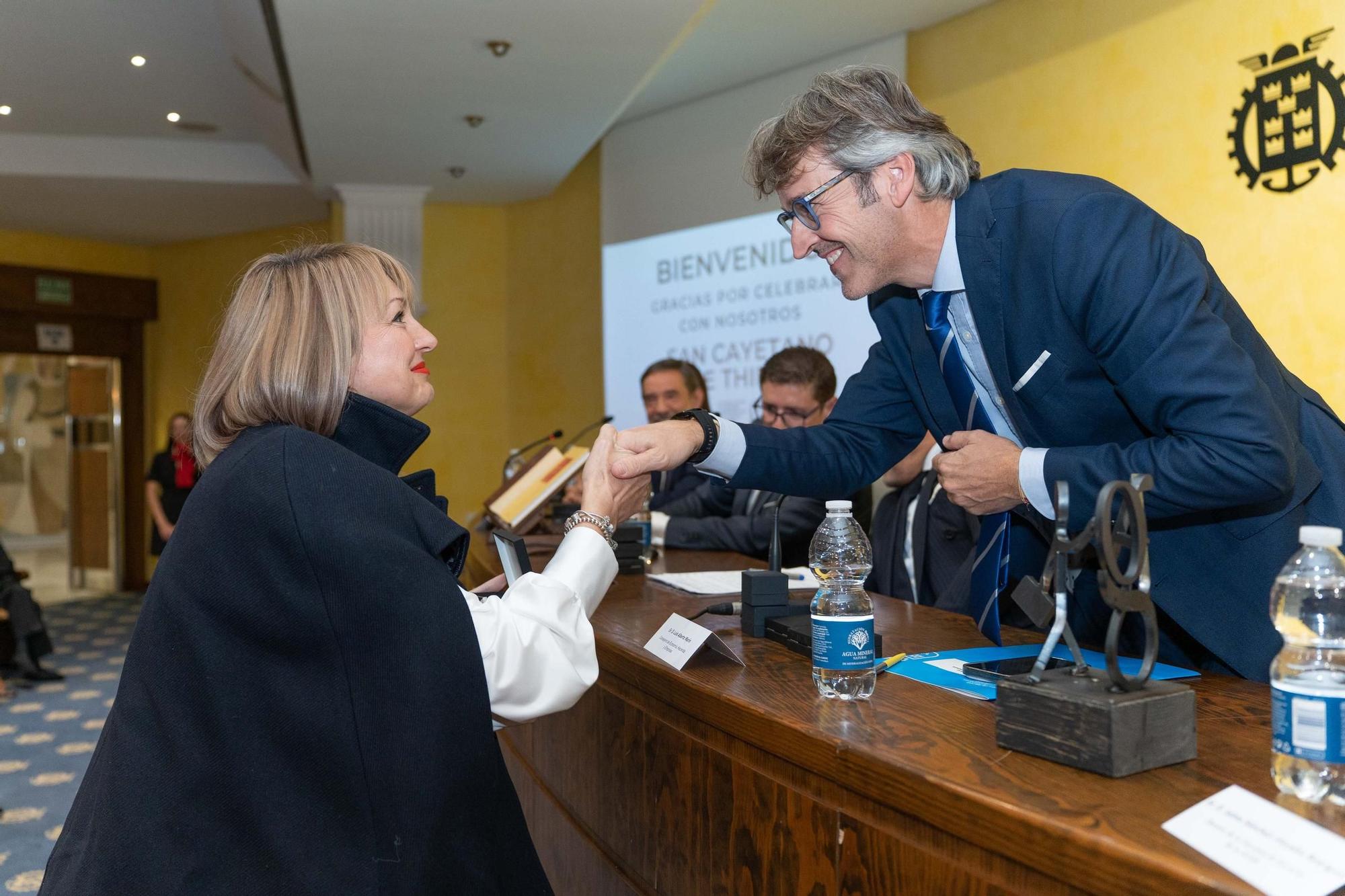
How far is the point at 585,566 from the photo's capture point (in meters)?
1.39

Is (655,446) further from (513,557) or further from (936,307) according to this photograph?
(936,307)

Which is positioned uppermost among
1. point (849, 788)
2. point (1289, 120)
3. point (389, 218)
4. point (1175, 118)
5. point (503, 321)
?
point (389, 218)

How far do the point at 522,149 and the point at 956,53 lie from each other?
9.00 ft

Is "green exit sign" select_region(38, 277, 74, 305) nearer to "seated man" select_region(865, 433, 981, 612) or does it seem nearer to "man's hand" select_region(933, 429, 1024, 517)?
"seated man" select_region(865, 433, 981, 612)

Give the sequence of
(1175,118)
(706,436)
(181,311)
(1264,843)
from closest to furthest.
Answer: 1. (1264,843)
2. (706,436)
3. (1175,118)
4. (181,311)

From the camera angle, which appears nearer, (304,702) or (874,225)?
(304,702)

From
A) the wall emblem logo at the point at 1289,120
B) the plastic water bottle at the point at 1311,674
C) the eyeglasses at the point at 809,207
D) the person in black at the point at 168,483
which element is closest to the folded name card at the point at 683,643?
the eyeglasses at the point at 809,207

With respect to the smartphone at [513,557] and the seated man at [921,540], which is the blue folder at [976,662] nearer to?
the smartphone at [513,557]

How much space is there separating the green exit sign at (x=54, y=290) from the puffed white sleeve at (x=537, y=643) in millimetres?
9576

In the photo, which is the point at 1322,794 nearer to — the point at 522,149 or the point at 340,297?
the point at 340,297

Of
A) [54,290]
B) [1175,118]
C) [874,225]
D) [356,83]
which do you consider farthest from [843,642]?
[54,290]

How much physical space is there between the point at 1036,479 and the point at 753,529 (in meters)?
2.15

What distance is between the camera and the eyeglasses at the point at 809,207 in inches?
66.7

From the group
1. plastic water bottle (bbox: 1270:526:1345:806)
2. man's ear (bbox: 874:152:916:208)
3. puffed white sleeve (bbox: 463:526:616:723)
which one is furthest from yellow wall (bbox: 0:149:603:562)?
plastic water bottle (bbox: 1270:526:1345:806)
